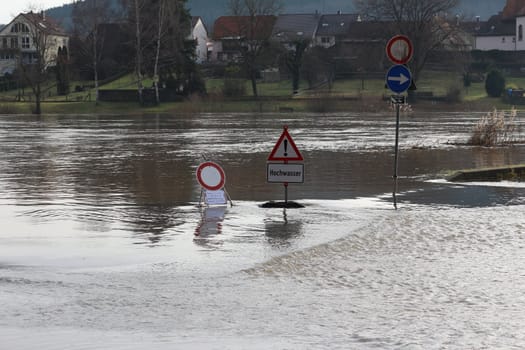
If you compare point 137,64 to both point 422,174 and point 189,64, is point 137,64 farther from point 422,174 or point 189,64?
point 422,174

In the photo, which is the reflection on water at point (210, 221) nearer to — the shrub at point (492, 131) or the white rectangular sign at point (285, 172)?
the white rectangular sign at point (285, 172)

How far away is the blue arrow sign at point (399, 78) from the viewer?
17.9 meters

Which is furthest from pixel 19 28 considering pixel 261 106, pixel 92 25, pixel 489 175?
pixel 489 175

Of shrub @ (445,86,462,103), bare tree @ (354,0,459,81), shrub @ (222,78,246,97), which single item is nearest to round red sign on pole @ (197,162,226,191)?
shrub @ (445,86,462,103)

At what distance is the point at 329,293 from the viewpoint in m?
8.95

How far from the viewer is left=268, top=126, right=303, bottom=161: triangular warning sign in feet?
49.4

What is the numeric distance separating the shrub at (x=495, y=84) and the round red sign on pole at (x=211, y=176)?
7172cm

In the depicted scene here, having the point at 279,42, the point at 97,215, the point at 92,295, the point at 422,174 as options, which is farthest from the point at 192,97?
the point at 92,295

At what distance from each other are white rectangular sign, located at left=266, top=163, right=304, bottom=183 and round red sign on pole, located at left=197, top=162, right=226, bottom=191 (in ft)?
2.47

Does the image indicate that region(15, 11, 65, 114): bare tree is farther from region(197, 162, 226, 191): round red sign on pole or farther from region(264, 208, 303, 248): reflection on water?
region(264, 208, 303, 248): reflection on water

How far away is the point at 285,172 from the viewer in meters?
15.4

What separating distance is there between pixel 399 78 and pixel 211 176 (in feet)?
14.5

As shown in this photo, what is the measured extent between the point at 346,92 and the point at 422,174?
65.7 metres

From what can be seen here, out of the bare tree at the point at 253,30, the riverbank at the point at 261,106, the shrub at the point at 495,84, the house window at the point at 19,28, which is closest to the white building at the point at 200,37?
the house window at the point at 19,28
